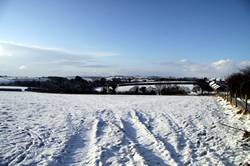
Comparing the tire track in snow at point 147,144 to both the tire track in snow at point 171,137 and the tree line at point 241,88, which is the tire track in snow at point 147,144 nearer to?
the tire track in snow at point 171,137

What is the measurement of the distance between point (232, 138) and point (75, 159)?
6073 millimetres

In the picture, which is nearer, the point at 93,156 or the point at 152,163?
the point at 152,163

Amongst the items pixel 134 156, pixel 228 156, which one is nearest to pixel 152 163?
pixel 134 156

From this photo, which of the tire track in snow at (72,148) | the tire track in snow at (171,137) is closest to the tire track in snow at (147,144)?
the tire track in snow at (171,137)

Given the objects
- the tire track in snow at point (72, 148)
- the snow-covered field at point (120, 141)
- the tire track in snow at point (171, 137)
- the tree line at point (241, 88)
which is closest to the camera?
the tire track in snow at point (72, 148)

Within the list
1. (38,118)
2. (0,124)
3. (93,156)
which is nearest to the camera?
(93,156)

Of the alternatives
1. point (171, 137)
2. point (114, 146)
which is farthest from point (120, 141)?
point (171, 137)

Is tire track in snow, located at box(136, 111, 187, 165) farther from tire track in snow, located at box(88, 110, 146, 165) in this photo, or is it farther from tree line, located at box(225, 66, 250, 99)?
tree line, located at box(225, 66, 250, 99)

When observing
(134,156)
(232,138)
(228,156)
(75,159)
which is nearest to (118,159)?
(134,156)

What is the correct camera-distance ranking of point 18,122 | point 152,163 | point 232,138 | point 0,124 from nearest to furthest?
point 152,163, point 232,138, point 0,124, point 18,122

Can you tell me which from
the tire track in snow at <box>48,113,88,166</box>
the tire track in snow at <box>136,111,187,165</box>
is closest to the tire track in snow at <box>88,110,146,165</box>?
the tire track in snow at <box>48,113,88,166</box>

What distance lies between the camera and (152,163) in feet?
26.5

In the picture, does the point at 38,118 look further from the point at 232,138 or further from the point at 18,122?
the point at 232,138

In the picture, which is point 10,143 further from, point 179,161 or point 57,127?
point 179,161
